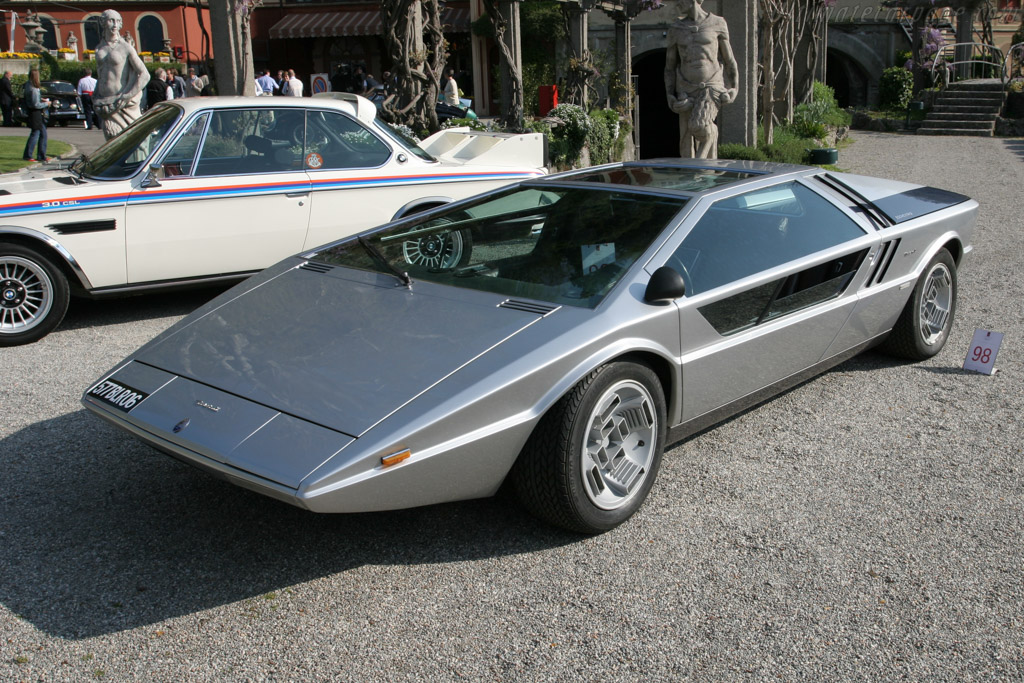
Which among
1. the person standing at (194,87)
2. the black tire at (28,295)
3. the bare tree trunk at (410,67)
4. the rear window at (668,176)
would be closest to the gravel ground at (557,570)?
the rear window at (668,176)

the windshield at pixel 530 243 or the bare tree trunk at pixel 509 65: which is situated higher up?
the bare tree trunk at pixel 509 65

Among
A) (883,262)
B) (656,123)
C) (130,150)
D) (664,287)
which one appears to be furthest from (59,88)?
(664,287)

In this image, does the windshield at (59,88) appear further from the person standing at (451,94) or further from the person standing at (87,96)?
the person standing at (451,94)

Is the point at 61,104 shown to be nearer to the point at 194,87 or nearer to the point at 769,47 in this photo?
the point at 194,87

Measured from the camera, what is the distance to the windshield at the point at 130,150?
21.3 ft

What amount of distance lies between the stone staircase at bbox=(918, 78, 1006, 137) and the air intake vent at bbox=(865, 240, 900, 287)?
22.6m

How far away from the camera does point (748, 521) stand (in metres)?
3.65

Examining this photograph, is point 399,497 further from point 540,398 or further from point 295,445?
point 540,398

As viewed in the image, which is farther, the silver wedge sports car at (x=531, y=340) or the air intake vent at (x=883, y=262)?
the air intake vent at (x=883, y=262)

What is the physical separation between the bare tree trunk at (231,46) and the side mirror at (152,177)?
6.91 metres

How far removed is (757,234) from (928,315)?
176 centimetres

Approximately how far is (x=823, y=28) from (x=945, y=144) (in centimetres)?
847

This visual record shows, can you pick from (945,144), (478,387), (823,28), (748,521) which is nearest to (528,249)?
(478,387)

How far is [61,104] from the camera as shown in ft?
87.2
